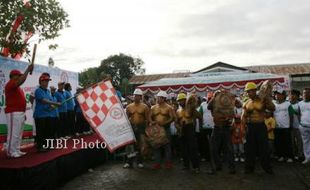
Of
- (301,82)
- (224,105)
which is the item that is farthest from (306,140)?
(301,82)

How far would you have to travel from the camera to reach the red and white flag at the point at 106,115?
291 inches

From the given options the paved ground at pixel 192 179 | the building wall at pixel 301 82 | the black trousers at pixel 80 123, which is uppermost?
the building wall at pixel 301 82

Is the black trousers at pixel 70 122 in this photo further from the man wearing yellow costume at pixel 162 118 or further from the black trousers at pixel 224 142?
the black trousers at pixel 224 142

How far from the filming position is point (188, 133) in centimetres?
818

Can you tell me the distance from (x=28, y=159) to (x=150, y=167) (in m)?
3.41

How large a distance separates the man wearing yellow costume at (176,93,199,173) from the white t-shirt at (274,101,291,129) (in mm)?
2626

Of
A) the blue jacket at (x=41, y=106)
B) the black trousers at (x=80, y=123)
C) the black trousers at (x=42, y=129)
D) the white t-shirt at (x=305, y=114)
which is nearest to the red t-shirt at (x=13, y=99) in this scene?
the blue jacket at (x=41, y=106)

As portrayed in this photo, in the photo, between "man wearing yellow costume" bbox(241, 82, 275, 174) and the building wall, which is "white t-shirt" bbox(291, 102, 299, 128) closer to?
"man wearing yellow costume" bbox(241, 82, 275, 174)

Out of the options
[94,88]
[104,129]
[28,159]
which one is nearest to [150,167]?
[104,129]

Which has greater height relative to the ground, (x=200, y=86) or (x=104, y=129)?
(x=200, y=86)

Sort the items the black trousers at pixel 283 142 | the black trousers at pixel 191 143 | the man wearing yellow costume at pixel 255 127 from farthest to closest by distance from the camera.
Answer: the black trousers at pixel 283 142, the black trousers at pixel 191 143, the man wearing yellow costume at pixel 255 127

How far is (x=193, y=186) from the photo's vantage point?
6883 mm

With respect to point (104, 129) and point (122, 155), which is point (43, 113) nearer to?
point (104, 129)

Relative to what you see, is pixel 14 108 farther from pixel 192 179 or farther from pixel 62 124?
pixel 192 179
